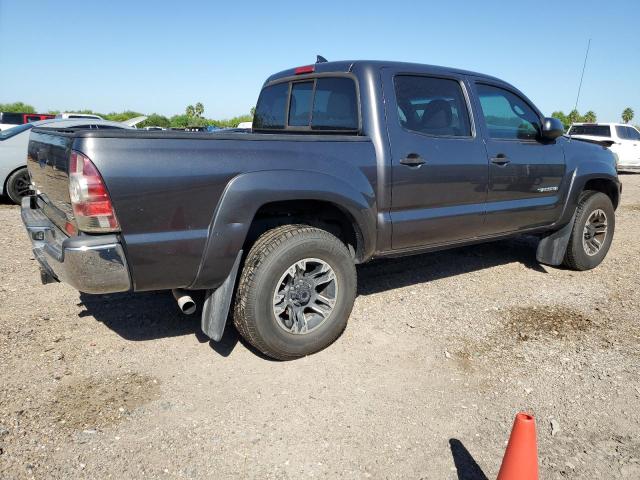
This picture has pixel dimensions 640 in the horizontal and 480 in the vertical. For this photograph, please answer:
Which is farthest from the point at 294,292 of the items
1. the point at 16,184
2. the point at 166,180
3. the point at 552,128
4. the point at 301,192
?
the point at 16,184

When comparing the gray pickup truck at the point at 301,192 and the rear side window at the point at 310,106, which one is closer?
the gray pickup truck at the point at 301,192

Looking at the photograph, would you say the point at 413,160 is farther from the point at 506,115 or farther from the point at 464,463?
the point at 464,463

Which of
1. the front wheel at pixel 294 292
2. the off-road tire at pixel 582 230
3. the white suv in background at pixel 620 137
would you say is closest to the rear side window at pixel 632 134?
the white suv in background at pixel 620 137

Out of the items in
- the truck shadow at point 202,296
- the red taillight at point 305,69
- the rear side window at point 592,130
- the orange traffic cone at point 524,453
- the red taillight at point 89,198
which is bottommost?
the truck shadow at point 202,296

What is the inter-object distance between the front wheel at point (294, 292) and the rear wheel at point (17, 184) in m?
6.63

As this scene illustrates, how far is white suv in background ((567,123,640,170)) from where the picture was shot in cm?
1560

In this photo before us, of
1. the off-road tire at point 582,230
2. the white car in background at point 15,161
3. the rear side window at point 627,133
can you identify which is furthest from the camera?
the rear side window at point 627,133

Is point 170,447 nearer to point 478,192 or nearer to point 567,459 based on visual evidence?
point 567,459

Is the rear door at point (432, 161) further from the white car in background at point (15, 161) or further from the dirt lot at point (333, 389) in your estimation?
the white car in background at point (15, 161)

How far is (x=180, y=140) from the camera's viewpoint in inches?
106

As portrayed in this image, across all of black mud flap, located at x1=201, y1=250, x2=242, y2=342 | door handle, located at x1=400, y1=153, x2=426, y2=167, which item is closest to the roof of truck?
door handle, located at x1=400, y1=153, x2=426, y2=167

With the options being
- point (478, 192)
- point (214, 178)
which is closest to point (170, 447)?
point (214, 178)

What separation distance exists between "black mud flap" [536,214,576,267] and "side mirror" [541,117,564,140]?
1044mm

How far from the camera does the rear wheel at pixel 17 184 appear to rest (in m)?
8.18
